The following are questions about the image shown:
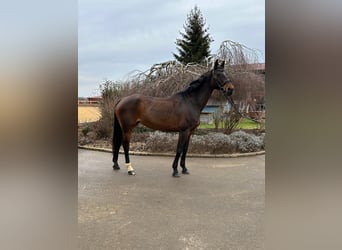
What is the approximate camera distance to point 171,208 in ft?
7.97

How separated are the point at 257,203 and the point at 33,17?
259cm

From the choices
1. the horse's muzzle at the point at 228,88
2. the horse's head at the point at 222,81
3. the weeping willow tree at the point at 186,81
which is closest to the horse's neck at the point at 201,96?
the horse's head at the point at 222,81

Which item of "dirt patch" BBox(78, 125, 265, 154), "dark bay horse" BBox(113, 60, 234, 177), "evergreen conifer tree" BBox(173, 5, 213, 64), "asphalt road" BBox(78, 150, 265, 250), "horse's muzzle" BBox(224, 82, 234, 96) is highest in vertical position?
"evergreen conifer tree" BBox(173, 5, 213, 64)

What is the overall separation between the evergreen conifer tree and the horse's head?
11.4 metres

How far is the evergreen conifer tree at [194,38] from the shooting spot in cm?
1485

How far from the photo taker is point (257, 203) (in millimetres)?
2545

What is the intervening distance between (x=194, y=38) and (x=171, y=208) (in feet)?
46.7

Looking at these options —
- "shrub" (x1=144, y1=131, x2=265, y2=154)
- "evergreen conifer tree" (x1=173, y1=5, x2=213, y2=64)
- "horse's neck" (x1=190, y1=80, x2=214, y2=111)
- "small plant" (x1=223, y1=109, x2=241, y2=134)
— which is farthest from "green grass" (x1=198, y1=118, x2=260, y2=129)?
"evergreen conifer tree" (x1=173, y1=5, x2=213, y2=64)

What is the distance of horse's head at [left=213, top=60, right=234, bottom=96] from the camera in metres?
3.62

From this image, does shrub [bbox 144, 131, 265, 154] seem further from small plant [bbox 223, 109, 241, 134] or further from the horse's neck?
the horse's neck

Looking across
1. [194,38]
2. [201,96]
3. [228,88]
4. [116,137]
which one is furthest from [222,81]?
[194,38]

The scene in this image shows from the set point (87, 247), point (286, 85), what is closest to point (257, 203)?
point (87, 247)

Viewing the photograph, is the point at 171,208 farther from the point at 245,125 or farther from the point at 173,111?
the point at 245,125

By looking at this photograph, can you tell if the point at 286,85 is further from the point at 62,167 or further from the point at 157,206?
the point at 157,206
